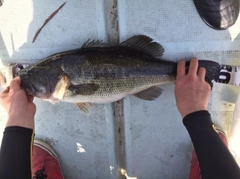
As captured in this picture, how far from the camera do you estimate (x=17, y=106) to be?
146cm

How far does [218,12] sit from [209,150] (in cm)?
91

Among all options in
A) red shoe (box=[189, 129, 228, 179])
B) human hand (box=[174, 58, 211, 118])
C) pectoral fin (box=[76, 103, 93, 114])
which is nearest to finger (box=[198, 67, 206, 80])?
human hand (box=[174, 58, 211, 118])

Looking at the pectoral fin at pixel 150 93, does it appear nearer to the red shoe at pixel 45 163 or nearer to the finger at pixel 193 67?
the finger at pixel 193 67

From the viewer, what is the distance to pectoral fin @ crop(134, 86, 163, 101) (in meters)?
1.75

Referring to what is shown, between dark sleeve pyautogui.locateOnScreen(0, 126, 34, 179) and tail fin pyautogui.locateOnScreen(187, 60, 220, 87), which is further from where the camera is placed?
Result: tail fin pyautogui.locateOnScreen(187, 60, 220, 87)

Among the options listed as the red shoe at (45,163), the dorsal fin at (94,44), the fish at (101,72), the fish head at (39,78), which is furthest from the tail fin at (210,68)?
the red shoe at (45,163)

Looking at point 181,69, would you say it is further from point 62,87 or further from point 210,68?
point 62,87

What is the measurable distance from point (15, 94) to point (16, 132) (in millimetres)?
222

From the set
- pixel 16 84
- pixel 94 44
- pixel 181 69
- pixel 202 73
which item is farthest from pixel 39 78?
pixel 202 73

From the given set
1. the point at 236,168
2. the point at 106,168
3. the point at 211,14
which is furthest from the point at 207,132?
the point at 106,168

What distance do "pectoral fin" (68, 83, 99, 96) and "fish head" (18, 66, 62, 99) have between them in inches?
4.1

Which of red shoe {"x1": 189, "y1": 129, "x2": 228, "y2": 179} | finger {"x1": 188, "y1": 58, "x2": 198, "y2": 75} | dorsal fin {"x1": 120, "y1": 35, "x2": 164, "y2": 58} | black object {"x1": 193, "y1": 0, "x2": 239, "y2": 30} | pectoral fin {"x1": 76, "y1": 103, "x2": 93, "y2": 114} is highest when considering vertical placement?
black object {"x1": 193, "y1": 0, "x2": 239, "y2": 30}

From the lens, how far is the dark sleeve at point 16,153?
1.33 metres

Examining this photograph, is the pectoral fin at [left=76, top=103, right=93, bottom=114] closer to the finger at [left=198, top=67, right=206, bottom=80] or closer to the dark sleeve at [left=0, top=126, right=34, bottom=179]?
the dark sleeve at [left=0, top=126, right=34, bottom=179]
